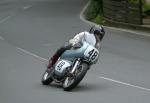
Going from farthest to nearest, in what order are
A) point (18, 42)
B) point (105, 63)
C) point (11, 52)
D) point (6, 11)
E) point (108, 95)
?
point (6, 11) < point (18, 42) < point (11, 52) < point (105, 63) < point (108, 95)

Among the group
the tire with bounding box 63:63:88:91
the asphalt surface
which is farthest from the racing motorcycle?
the asphalt surface

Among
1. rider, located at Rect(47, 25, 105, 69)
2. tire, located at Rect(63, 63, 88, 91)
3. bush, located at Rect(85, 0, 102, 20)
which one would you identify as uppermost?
rider, located at Rect(47, 25, 105, 69)

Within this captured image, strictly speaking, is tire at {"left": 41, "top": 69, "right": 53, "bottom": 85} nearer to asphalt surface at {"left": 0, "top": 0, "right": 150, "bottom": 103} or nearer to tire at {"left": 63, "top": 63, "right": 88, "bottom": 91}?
asphalt surface at {"left": 0, "top": 0, "right": 150, "bottom": 103}

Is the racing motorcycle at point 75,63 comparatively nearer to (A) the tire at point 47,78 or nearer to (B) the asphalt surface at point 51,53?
(B) the asphalt surface at point 51,53

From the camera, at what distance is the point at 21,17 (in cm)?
4472

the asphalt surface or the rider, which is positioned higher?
the rider

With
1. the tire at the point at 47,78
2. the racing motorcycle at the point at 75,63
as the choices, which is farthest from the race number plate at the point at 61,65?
the tire at the point at 47,78

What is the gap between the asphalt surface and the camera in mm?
15062

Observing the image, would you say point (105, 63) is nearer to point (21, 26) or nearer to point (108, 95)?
point (108, 95)

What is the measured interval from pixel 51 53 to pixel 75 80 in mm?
10486

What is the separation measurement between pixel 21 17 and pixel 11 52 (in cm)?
1782

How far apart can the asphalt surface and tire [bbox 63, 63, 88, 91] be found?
18cm

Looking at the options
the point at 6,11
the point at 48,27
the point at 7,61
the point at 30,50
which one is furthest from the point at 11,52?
the point at 6,11

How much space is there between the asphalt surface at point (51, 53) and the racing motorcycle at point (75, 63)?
0.99 feet
